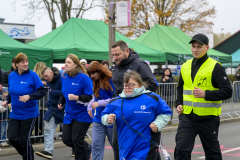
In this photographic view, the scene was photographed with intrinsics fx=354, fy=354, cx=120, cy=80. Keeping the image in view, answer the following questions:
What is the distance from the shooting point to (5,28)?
27.8 meters

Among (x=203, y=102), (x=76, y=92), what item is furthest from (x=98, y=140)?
(x=203, y=102)

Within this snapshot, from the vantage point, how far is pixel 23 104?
6016 millimetres

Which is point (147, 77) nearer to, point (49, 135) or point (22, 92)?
point (22, 92)

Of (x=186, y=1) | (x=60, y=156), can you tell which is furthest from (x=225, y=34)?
(x=60, y=156)

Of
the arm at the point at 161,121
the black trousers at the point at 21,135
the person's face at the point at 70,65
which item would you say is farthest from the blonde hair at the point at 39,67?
the arm at the point at 161,121

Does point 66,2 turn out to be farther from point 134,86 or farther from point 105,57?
point 134,86

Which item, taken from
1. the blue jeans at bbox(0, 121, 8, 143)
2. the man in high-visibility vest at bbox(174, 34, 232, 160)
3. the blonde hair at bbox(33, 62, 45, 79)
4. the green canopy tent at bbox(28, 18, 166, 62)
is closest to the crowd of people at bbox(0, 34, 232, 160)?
the man in high-visibility vest at bbox(174, 34, 232, 160)

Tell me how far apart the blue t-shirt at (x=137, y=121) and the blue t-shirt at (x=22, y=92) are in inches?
102

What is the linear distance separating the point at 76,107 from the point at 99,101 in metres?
0.59

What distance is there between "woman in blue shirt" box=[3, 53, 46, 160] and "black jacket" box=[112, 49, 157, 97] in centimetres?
182

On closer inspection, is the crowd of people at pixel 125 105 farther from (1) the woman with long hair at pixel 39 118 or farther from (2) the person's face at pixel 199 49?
(1) the woman with long hair at pixel 39 118

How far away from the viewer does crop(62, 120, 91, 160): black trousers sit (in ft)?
18.3

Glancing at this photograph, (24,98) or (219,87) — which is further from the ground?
(219,87)

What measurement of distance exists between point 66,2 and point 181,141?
2167 cm
